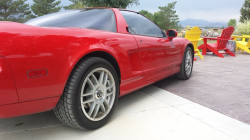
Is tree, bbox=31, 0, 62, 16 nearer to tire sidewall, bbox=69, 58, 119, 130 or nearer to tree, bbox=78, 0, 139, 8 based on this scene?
tree, bbox=78, 0, 139, 8

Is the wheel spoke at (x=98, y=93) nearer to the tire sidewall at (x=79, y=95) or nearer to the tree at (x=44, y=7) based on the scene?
the tire sidewall at (x=79, y=95)

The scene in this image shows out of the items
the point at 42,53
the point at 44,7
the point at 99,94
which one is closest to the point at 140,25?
the point at 99,94

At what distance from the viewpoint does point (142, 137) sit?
6.38 ft

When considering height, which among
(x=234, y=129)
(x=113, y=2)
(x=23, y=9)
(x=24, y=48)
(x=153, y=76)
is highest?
(x=23, y=9)

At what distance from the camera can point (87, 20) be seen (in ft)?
7.83

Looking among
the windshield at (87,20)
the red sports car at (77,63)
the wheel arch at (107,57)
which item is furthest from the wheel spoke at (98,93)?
the windshield at (87,20)

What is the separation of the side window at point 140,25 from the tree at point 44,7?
125 ft

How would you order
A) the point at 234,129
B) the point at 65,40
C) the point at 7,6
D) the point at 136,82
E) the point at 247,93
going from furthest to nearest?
1. the point at 7,6
2. the point at 247,93
3. the point at 136,82
4. the point at 234,129
5. the point at 65,40

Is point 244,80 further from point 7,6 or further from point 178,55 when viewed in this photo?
point 7,6

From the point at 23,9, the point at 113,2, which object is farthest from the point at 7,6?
the point at 113,2

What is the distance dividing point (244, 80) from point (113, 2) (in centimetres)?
470

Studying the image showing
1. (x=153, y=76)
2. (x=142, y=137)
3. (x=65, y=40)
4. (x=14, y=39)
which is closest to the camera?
(x=14, y=39)

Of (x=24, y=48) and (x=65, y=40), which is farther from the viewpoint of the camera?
(x=65, y=40)

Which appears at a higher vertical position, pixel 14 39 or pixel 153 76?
pixel 14 39
